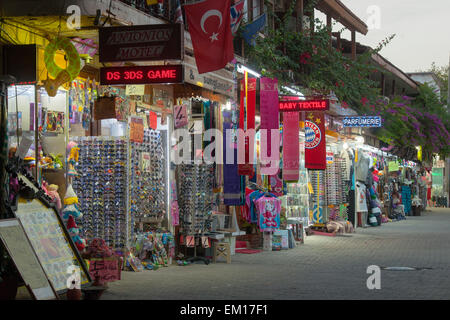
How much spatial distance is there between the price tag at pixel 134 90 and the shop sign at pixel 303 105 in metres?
5.29

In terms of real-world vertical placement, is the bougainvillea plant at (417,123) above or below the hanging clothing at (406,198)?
above

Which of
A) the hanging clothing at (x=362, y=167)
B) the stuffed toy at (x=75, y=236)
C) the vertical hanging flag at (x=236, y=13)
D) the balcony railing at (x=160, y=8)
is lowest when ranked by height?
the stuffed toy at (x=75, y=236)

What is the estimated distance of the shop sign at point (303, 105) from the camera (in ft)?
55.3

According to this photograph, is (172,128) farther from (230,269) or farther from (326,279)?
(326,279)

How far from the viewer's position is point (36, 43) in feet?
33.7

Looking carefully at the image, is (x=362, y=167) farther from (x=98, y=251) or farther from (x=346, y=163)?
(x=98, y=251)

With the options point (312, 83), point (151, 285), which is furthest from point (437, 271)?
point (312, 83)

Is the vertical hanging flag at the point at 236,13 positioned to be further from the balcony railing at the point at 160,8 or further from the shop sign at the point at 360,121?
the shop sign at the point at 360,121

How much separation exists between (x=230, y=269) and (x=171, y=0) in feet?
16.6

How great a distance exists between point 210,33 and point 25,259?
15.6ft

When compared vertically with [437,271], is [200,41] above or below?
above

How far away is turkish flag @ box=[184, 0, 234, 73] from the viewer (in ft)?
36.3

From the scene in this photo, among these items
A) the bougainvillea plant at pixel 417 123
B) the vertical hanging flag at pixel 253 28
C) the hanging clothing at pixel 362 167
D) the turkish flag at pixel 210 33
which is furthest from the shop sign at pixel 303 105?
the bougainvillea plant at pixel 417 123

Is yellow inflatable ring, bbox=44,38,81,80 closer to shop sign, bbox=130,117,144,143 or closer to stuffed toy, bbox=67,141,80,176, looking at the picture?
stuffed toy, bbox=67,141,80,176
